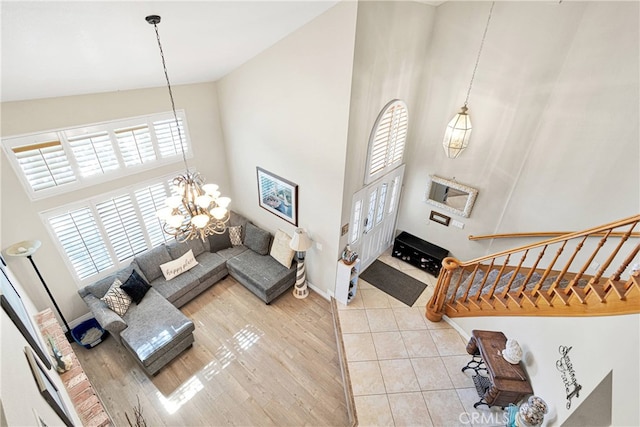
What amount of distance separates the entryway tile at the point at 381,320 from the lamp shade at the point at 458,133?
2.78 meters

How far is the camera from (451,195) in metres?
5.54

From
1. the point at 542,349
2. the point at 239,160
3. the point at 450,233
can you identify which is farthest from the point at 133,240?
the point at 542,349

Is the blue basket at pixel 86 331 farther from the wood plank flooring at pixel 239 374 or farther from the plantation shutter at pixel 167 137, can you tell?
the plantation shutter at pixel 167 137

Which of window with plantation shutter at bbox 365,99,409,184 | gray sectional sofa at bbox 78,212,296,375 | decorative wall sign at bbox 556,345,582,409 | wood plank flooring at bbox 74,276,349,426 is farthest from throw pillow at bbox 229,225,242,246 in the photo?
decorative wall sign at bbox 556,345,582,409

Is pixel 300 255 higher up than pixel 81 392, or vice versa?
pixel 300 255

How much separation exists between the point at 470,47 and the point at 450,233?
10.3 ft

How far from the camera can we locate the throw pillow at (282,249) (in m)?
5.63

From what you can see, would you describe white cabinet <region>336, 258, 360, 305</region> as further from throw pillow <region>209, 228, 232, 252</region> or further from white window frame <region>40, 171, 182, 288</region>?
white window frame <region>40, 171, 182, 288</region>

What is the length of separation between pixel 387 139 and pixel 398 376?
139 inches

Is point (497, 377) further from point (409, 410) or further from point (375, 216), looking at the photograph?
point (375, 216)

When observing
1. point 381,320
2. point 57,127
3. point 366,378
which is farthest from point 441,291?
point 57,127

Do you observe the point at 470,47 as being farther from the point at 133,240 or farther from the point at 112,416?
the point at 112,416

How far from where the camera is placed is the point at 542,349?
3.34 meters

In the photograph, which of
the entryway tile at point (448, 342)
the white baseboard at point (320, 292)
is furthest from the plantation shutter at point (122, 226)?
the entryway tile at point (448, 342)
